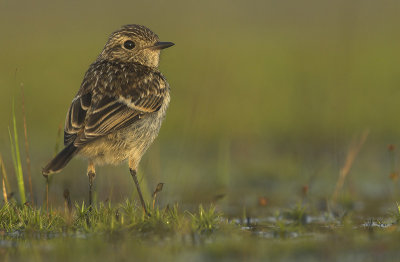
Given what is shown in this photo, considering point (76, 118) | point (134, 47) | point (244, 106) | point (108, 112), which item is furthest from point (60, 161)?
point (244, 106)

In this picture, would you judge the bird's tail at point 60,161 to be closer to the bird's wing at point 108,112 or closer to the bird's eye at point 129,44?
the bird's wing at point 108,112

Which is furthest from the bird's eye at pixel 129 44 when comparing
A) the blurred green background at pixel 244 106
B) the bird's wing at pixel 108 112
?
the blurred green background at pixel 244 106

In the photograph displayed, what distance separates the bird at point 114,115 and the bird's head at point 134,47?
0.62 feet

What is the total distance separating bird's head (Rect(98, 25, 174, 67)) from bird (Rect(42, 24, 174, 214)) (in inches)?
7.5

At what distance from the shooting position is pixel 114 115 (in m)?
8.80

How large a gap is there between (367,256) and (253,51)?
21.7 meters

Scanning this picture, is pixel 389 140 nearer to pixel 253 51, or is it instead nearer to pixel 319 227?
pixel 319 227

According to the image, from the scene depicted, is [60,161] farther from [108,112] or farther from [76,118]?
[108,112]

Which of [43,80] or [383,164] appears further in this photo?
[43,80]

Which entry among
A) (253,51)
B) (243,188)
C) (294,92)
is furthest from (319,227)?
(253,51)

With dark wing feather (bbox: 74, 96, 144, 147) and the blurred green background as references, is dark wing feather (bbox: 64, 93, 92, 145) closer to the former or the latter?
dark wing feather (bbox: 74, 96, 144, 147)

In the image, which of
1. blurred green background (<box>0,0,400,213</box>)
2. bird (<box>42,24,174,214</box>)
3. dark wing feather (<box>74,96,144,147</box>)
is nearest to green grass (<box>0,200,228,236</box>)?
bird (<box>42,24,174,214</box>)

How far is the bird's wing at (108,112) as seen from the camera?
28.3 ft

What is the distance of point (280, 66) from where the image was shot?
24047 mm
